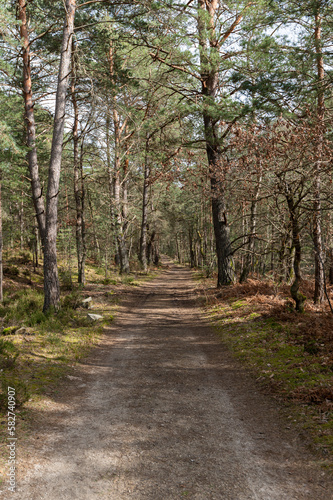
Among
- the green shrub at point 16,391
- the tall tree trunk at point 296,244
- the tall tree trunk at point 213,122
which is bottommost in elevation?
the green shrub at point 16,391

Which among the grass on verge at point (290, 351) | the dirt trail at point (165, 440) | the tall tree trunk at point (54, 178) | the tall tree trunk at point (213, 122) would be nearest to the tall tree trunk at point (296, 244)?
the grass on verge at point (290, 351)

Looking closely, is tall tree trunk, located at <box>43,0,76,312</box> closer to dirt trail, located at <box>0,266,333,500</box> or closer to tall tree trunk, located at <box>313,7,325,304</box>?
dirt trail, located at <box>0,266,333,500</box>

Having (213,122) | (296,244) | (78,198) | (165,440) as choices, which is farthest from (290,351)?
(78,198)

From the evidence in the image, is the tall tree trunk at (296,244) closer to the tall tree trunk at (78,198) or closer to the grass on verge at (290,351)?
the grass on verge at (290,351)

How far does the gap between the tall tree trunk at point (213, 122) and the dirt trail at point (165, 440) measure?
6.07 m

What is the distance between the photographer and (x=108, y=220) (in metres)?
18.1

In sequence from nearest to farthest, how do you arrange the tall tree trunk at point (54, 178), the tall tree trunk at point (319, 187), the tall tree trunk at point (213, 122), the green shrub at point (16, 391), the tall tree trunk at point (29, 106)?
the green shrub at point (16, 391) → the tall tree trunk at point (319, 187) → the tall tree trunk at point (54, 178) → the tall tree trunk at point (213, 122) → the tall tree trunk at point (29, 106)

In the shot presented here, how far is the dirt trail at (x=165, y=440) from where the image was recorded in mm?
3092

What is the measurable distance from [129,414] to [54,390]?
1.60 m

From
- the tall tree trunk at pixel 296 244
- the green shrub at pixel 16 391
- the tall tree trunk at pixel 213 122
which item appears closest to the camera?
the green shrub at pixel 16 391

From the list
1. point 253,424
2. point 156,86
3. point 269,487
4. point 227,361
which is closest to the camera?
point 269,487

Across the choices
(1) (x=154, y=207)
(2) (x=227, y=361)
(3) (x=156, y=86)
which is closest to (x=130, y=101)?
(3) (x=156, y=86)

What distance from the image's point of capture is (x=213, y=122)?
500 inches

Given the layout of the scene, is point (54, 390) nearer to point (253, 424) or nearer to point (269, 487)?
point (253, 424)
